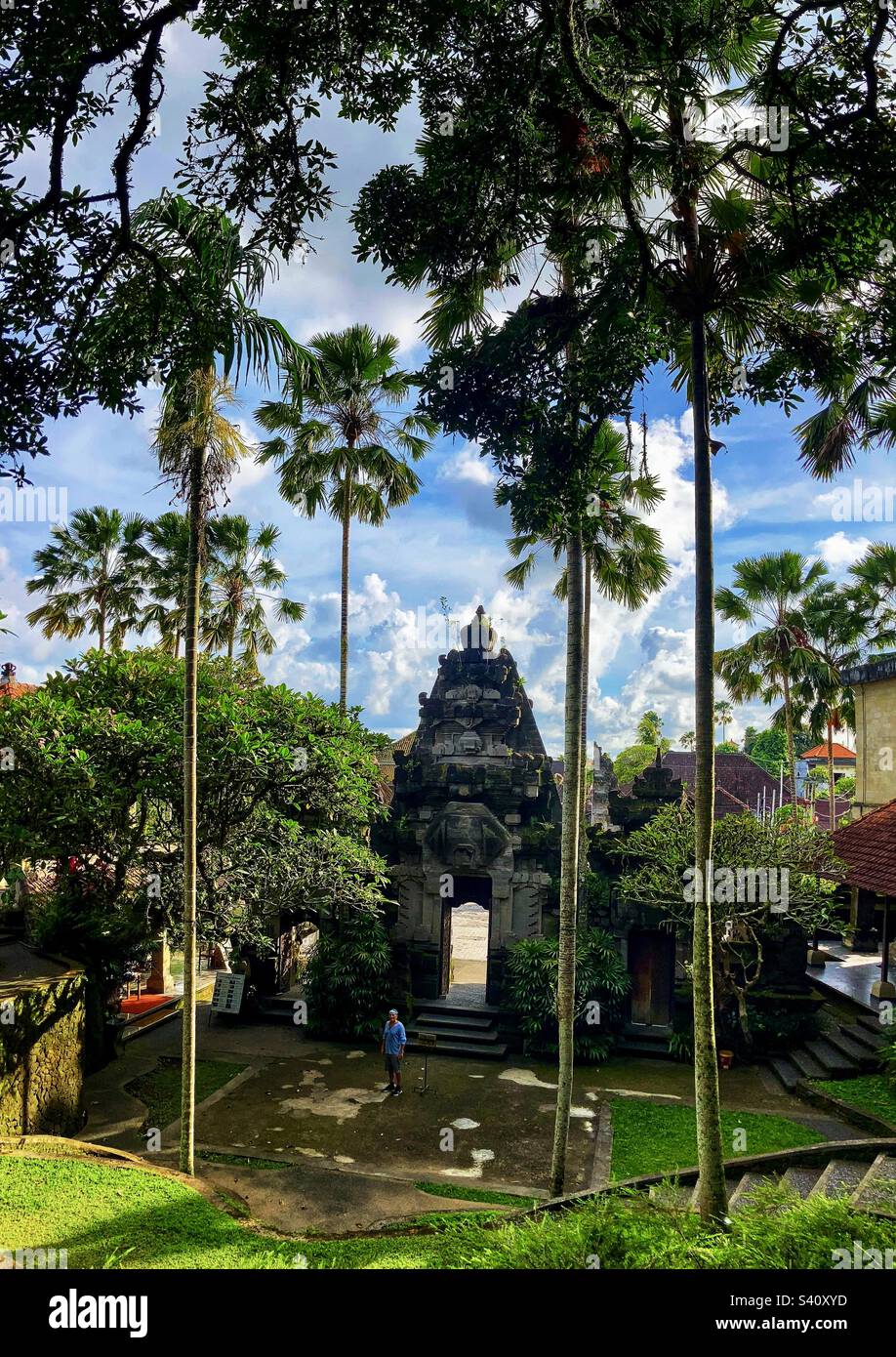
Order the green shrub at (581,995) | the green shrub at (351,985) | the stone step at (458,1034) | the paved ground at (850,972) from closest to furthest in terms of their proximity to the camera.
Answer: the green shrub at (581,995), the stone step at (458,1034), the green shrub at (351,985), the paved ground at (850,972)

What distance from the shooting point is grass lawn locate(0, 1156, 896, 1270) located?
609 cm

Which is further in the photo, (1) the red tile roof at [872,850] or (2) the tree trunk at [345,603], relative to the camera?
(2) the tree trunk at [345,603]

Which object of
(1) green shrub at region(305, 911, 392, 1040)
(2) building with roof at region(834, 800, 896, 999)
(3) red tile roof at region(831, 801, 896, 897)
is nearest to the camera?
(3) red tile roof at region(831, 801, 896, 897)

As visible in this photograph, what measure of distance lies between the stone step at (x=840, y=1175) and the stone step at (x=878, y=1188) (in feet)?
0.53

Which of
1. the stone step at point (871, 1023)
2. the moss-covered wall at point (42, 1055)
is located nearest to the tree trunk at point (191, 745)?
the moss-covered wall at point (42, 1055)

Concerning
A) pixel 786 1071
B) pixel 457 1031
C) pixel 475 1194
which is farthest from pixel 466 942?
pixel 475 1194

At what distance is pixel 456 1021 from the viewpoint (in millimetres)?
18578

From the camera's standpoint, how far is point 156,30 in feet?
19.3

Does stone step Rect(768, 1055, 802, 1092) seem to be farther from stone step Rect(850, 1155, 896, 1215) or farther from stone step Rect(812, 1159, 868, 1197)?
stone step Rect(850, 1155, 896, 1215)

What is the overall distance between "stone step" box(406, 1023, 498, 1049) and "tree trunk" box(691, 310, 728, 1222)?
33.6ft

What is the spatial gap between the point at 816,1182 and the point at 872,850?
9470mm

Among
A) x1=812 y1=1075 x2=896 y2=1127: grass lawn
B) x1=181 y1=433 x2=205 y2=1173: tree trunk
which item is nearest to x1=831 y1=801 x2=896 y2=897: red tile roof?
x1=812 y1=1075 x2=896 y2=1127: grass lawn

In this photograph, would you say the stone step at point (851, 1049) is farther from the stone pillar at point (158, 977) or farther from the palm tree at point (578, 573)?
the stone pillar at point (158, 977)

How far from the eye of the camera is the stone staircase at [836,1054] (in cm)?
1505
